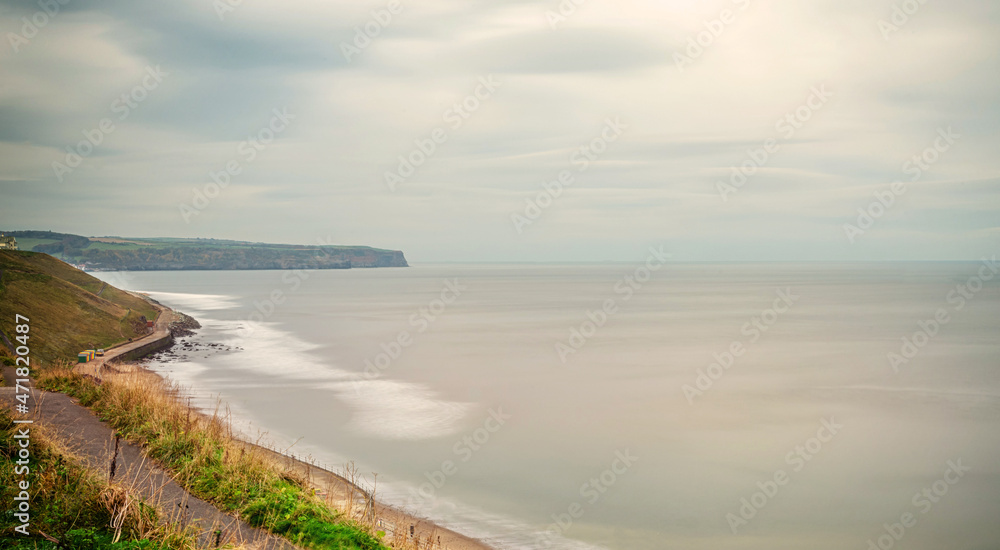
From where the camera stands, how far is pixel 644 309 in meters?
72.2

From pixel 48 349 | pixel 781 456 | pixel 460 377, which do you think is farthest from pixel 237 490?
pixel 48 349

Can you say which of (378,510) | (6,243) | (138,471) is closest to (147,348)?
(6,243)

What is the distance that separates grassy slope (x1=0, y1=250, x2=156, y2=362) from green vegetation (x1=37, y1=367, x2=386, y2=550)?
638 inches

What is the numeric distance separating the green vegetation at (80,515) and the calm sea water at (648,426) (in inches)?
275

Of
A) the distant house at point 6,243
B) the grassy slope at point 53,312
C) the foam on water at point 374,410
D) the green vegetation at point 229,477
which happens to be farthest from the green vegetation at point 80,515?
the distant house at point 6,243

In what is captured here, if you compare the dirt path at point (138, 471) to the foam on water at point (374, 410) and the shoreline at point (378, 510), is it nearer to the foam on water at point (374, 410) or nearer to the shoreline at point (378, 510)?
the shoreline at point (378, 510)

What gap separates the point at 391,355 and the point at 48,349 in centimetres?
1604

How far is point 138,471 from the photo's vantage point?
336 inches

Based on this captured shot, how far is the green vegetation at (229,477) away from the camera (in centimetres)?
816

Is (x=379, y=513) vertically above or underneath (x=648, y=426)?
above

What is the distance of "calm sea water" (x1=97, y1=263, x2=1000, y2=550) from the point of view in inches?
543

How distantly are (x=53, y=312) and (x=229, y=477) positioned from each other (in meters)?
27.3

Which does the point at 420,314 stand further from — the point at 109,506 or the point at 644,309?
the point at 109,506

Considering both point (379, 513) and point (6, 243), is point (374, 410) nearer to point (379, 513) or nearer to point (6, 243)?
point (379, 513)
